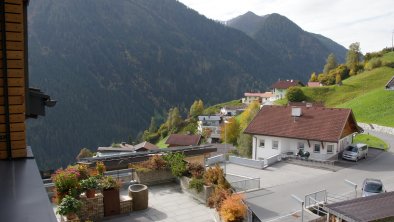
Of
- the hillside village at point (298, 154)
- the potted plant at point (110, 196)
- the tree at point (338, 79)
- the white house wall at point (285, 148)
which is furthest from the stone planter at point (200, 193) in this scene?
the tree at point (338, 79)

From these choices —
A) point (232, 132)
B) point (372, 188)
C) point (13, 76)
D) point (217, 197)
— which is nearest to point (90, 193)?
point (217, 197)

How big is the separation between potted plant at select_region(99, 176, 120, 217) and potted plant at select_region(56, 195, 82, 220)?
142cm

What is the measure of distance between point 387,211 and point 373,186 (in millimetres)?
6709

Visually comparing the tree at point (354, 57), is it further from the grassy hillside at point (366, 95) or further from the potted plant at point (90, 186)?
the potted plant at point (90, 186)

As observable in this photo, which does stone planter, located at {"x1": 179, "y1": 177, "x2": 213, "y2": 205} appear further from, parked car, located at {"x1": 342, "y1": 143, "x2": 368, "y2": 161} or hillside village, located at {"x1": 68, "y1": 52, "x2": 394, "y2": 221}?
parked car, located at {"x1": 342, "y1": 143, "x2": 368, "y2": 161}

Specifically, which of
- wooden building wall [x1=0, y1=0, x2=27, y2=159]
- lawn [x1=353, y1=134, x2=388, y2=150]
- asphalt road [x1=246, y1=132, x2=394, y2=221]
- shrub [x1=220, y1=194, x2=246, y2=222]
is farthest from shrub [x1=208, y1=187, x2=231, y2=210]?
lawn [x1=353, y1=134, x2=388, y2=150]

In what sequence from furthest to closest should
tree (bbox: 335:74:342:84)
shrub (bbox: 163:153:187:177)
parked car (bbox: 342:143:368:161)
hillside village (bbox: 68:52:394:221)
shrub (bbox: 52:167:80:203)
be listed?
tree (bbox: 335:74:342:84)
parked car (bbox: 342:143:368:161)
hillside village (bbox: 68:52:394:221)
shrub (bbox: 163:153:187:177)
shrub (bbox: 52:167:80:203)

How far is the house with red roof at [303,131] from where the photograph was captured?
2970 centimetres

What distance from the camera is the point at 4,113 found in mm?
5062

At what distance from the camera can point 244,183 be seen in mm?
18875

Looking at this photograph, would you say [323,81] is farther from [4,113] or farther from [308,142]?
[4,113]

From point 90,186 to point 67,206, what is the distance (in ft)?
4.44

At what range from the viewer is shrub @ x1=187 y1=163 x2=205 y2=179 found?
44.1 feet

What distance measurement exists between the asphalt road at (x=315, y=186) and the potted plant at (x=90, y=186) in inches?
304
